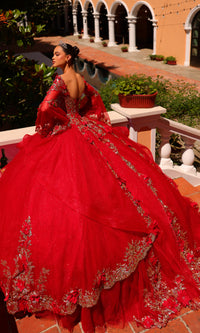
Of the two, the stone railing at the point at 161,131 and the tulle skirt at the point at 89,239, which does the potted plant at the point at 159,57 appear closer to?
the stone railing at the point at 161,131

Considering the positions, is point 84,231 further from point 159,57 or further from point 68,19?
point 68,19

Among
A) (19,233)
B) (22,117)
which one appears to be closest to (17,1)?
(22,117)

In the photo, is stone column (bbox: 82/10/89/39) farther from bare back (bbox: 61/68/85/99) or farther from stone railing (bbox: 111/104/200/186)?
bare back (bbox: 61/68/85/99)

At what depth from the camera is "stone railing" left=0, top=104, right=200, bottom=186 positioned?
3402 mm

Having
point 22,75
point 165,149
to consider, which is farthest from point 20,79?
point 165,149

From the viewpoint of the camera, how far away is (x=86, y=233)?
2.26 m

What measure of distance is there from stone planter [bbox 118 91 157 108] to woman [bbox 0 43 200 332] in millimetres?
1017

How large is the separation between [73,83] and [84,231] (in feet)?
4.09

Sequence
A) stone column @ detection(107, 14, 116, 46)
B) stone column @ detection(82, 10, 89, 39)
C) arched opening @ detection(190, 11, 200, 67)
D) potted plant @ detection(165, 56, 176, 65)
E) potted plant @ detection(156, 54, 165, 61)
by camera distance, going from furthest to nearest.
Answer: stone column @ detection(82, 10, 89, 39)
stone column @ detection(107, 14, 116, 46)
potted plant @ detection(156, 54, 165, 61)
potted plant @ detection(165, 56, 176, 65)
arched opening @ detection(190, 11, 200, 67)

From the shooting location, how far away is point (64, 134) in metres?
2.63

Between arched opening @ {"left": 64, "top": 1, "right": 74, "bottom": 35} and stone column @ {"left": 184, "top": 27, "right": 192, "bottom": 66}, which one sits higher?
arched opening @ {"left": 64, "top": 1, "right": 74, "bottom": 35}

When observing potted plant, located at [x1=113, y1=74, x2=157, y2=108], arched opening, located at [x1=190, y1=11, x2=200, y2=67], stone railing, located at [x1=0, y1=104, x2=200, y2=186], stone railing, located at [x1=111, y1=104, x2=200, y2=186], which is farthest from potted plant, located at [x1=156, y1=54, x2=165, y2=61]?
potted plant, located at [x1=113, y1=74, x2=157, y2=108]

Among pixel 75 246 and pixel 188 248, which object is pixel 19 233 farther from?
pixel 188 248

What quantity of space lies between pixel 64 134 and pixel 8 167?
65 centimetres
